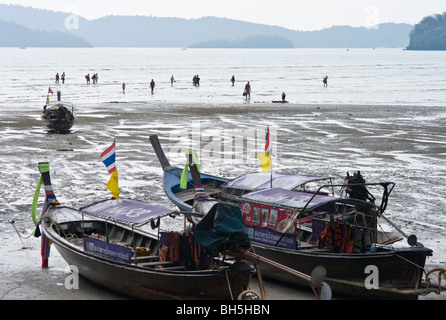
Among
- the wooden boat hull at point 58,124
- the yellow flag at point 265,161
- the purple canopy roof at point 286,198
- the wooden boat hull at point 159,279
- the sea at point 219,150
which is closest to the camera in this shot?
the wooden boat hull at point 159,279

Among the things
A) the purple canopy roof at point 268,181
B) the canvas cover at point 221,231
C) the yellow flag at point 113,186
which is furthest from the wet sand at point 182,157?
the purple canopy roof at point 268,181

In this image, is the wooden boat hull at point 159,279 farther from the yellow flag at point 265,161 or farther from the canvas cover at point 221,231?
the yellow flag at point 265,161

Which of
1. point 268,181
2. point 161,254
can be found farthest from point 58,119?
point 161,254

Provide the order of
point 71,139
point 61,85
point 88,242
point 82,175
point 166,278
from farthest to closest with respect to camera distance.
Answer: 1. point 61,85
2. point 71,139
3. point 82,175
4. point 88,242
5. point 166,278

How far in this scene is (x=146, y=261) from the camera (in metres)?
14.4

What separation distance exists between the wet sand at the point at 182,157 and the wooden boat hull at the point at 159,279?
554mm

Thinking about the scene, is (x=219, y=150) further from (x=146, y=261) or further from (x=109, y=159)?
(x=146, y=261)

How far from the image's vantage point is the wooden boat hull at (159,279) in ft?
40.9

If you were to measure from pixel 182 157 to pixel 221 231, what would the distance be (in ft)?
56.8

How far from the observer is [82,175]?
25.3 m
